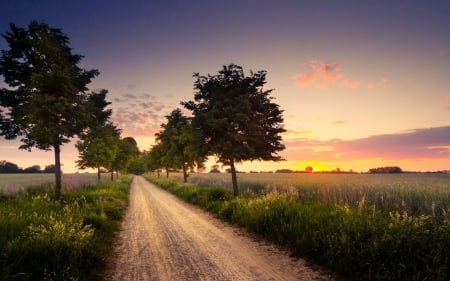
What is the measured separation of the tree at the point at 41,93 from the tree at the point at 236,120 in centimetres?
736

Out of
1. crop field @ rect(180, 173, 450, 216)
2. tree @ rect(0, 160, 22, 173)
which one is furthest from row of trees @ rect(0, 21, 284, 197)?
tree @ rect(0, 160, 22, 173)

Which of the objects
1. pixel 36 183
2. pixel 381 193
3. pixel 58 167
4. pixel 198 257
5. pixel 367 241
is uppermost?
pixel 58 167

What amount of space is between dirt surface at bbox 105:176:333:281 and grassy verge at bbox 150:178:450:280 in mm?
570

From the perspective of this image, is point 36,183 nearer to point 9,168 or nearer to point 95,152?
point 95,152

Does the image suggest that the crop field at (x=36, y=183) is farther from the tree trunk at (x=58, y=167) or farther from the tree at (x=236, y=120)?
the tree at (x=236, y=120)

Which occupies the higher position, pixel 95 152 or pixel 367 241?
pixel 95 152

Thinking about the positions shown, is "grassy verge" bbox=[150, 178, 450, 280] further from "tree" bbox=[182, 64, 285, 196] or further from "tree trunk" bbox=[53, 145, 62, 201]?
"tree trunk" bbox=[53, 145, 62, 201]

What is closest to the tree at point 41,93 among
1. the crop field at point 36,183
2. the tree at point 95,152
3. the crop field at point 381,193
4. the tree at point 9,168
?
the crop field at point 36,183

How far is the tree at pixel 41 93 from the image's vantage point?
15.8m

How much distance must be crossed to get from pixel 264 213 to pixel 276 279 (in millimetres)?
5109

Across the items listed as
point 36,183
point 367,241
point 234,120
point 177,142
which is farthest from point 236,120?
point 36,183

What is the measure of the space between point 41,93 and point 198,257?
1401 cm

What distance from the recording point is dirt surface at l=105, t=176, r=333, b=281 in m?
6.51

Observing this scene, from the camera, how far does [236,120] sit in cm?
1891
